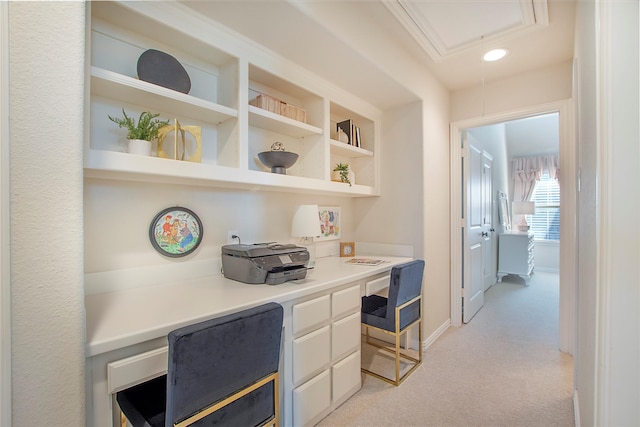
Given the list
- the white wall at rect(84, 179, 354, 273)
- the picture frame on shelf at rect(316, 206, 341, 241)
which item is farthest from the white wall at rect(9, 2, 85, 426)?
the picture frame on shelf at rect(316, 206, 341, 241)

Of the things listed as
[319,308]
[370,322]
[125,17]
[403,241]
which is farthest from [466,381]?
[125,17]

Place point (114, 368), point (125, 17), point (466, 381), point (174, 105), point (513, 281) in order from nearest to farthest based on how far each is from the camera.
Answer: point (114, 368)
point (125, 17)
point (174, 105)
point (466, 381)
point (513, 281)

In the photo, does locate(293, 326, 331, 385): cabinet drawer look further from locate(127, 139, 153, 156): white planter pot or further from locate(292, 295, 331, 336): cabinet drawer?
locate(127, 139, 153, 156): white planter pot

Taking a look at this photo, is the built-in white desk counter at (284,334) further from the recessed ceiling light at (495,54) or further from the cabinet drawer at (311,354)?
the recessed ceiling light at (495,54)

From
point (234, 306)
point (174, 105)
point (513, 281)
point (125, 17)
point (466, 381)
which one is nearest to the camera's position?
point (234, 306)

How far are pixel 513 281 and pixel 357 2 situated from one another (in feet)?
16.6

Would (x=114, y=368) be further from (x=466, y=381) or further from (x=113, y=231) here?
(x=466, y=381)

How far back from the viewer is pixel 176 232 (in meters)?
1.55

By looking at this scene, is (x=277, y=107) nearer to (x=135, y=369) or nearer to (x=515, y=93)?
(x=135, y=369)

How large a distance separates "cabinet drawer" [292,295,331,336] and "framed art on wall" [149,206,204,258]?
704 millimetres

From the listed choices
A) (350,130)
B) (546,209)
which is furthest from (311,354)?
(546,209)

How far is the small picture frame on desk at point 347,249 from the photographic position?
2.54m

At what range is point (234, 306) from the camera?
1.14m

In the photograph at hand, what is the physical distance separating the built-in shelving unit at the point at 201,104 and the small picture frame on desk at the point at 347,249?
58cm
